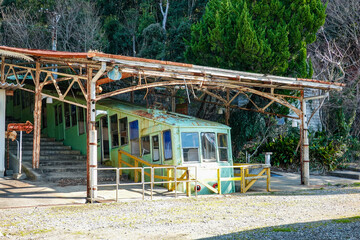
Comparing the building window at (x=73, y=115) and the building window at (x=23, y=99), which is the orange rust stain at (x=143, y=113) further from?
the building window at (x=23, y=99)

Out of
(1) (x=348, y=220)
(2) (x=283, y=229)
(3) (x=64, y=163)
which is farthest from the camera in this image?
(3) (x=64, y=163)

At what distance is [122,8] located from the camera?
3253 cm

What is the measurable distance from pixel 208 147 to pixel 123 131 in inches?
140

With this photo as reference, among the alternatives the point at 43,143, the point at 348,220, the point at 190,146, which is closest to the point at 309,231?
the point at 348,220

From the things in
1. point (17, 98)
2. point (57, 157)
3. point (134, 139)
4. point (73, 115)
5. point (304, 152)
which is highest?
point (17, 98)

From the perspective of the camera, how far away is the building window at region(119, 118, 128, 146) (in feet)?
54.0

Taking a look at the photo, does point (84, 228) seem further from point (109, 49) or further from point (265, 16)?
point (109, 49)

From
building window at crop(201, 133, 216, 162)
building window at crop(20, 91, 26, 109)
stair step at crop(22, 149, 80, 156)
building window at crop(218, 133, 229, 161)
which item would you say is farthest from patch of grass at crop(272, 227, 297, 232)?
building window at crop(20, 91, 26, 109)

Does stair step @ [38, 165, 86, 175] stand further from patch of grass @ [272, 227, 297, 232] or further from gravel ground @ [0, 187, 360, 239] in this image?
patch of grass @ [272, 227, 297, 232]

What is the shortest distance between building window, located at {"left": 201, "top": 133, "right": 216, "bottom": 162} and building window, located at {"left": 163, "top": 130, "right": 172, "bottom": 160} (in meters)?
1.09

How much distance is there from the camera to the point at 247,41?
1905 centimetres

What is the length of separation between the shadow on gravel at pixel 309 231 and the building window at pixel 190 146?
19.9 feet

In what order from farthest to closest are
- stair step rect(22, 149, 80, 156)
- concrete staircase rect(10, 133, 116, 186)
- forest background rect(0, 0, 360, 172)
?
forest background rect(0, 0, 360, 172) → stair step rect(22, 149, 80, 156) → concrete staircase rect(10, 133, 116, 186)

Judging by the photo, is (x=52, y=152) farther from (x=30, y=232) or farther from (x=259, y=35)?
(x=30, y=232)
